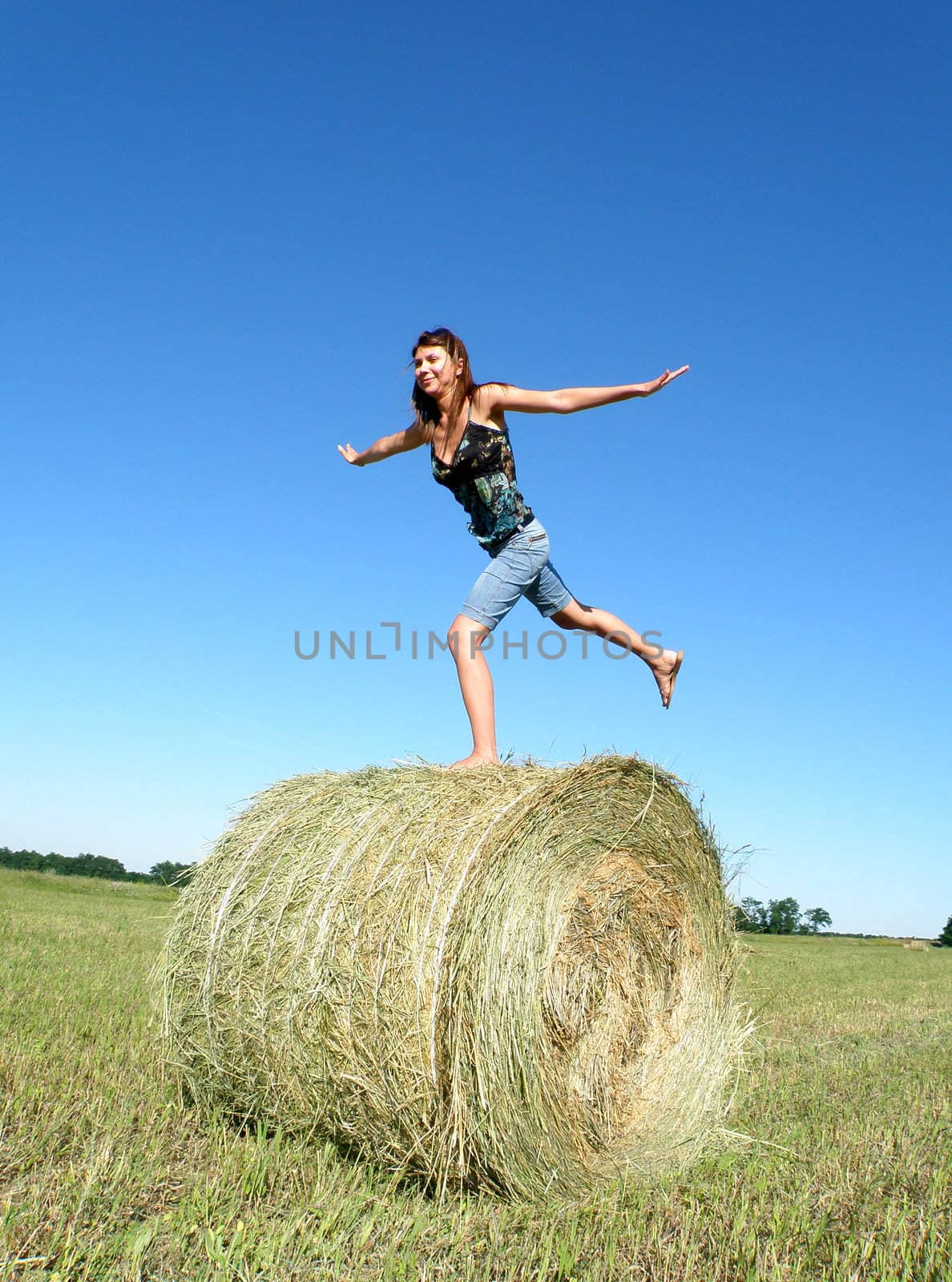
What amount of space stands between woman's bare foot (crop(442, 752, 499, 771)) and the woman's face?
1.76m

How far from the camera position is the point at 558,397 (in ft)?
15.6

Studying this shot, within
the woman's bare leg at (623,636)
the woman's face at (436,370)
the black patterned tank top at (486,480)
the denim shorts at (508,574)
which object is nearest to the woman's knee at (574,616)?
the woman's bare leg at (623,636)

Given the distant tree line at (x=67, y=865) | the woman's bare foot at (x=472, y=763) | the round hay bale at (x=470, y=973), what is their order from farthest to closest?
the distant tree line at (x=67, y=865), the woman's bare foot at (x=472, y=763), the round hay bale at (x=470, y=973)

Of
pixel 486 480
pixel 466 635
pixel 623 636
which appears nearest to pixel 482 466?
pixel 486 480

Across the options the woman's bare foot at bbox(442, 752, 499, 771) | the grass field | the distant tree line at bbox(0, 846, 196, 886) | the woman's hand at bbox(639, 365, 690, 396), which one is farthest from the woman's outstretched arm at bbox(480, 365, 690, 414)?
the distant tree line at bbox(0, 846, 196, 886)

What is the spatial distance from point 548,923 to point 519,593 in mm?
1802

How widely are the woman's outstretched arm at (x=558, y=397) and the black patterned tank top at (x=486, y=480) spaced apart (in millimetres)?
129

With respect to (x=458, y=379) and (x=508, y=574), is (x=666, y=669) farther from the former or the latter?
(x=458, y=379)

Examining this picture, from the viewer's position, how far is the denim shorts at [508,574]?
15.6 ft

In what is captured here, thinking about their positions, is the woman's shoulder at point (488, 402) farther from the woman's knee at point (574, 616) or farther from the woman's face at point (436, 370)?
the woman's knee at point (574, 616)

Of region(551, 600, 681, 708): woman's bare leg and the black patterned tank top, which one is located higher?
the black patterned tank top

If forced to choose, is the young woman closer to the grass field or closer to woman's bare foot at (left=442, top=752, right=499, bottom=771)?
woman's bare foot at (left=442, top=752, right=499, bottom=771)

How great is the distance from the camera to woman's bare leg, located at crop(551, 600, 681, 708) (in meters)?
5.43

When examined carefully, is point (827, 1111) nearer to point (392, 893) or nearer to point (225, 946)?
point (392, 893)
